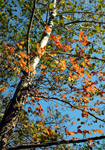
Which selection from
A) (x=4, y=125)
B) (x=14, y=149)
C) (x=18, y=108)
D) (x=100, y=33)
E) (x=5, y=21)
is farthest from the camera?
(x=100, y=33)

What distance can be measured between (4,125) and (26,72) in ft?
4.44

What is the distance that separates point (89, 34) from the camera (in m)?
6.18

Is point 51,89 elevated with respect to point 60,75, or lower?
lower

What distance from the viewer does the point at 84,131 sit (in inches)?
102

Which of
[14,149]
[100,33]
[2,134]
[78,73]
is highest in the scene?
[100,33]

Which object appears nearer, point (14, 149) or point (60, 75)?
point (14, 149)

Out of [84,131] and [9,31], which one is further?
[9,31]

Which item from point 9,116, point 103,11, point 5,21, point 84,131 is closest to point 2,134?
point 9,116

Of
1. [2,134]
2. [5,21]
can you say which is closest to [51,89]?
[2,134]

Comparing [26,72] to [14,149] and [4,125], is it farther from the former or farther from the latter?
[14,149]

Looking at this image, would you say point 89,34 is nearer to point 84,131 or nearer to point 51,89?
point 51,89

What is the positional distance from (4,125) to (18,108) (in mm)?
437

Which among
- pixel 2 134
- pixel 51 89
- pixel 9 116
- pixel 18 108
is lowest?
pixel 2 134

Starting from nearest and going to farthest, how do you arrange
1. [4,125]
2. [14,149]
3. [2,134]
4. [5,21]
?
[14,149] → [2,134] → [4,125] → [5,21]
